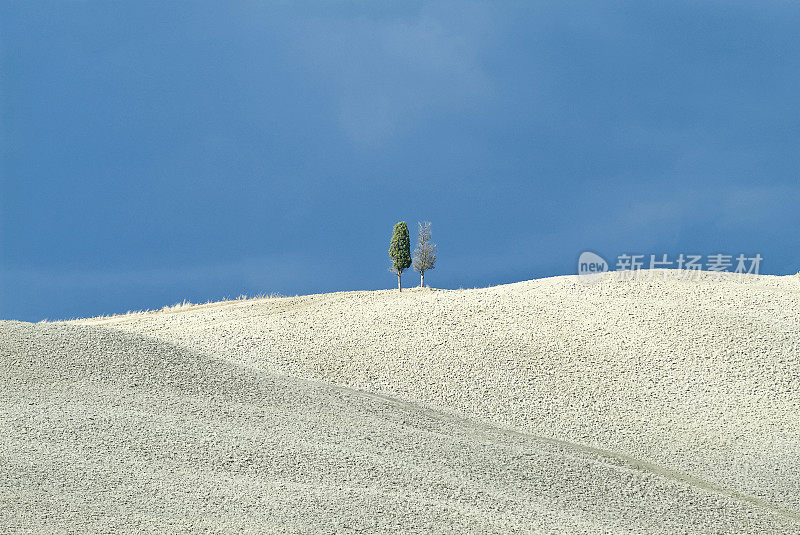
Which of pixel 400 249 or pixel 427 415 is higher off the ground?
pixel 400 249

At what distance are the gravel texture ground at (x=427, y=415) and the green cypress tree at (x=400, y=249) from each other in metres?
2.34

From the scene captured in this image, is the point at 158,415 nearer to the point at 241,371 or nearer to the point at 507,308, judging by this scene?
the point at 241,371

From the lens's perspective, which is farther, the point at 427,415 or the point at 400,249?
the point at 400,249

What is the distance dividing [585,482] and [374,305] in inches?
468

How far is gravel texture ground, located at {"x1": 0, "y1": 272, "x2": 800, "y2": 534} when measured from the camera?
11.5 m

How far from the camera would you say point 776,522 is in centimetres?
1272

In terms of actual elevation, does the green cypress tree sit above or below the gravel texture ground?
above

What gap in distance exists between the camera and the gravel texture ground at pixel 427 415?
11484mm

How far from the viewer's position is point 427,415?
55.0 ft

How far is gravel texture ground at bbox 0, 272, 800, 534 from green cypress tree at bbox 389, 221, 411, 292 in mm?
2342

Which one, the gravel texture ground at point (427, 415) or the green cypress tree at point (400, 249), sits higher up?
the green cypress tree at point (400, 249)

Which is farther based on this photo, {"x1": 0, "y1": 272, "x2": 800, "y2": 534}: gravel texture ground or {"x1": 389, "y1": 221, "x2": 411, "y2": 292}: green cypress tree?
{"x1": 389, "y1": 221, "x2": 411, "y2": 292}: green cypress tree

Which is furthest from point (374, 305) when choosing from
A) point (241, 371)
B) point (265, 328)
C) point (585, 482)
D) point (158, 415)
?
point (585, 482)

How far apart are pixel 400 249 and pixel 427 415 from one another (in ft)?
39.0
